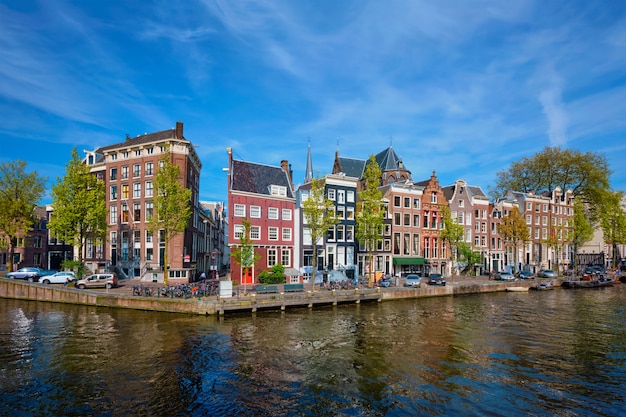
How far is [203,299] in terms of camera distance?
36.6 m

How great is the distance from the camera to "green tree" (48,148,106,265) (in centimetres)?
4897

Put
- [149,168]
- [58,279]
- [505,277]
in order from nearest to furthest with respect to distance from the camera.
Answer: [58,279] → [149,168] → [505,277]

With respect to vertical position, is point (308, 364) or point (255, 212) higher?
point (255, 212)

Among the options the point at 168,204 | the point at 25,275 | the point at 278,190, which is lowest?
the point at 25,275

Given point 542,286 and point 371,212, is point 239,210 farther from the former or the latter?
point 542,286

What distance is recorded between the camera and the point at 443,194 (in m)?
72.9

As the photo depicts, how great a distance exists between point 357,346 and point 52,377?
1739cm

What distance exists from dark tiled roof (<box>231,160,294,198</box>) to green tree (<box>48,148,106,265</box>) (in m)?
17.7

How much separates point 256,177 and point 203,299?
75.3ft

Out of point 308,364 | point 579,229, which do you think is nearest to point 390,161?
point 579,229

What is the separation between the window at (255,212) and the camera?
53.1 meters

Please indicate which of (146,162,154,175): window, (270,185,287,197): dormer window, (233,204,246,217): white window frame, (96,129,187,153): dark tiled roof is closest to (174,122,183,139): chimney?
(96,129,187,153): dark tiled roof

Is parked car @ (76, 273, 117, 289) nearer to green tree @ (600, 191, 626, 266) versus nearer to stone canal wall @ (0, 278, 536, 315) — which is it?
stone canal wall @ (0, 278, 536, 315)

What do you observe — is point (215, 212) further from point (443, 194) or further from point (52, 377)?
point (52, 377)
